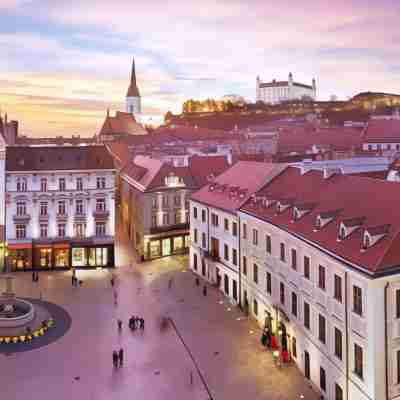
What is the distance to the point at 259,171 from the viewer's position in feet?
148

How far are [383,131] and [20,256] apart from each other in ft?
234

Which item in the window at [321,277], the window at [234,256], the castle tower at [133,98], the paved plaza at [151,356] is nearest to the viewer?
the window at [321,277]

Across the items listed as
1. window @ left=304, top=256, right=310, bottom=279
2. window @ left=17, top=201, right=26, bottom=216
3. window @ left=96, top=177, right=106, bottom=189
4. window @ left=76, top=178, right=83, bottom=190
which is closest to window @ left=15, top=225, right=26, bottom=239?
window @ left=17, top=201, right=26, bottom=216

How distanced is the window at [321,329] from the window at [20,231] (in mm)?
35858

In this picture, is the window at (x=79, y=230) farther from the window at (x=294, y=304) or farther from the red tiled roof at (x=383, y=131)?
the red tiled roof at (x=383, y=131)

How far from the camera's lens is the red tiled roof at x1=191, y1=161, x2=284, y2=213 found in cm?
4247

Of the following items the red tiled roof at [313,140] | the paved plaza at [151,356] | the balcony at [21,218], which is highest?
the red tiled roof at [313,140]

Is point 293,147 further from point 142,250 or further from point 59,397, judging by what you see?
point 59,397

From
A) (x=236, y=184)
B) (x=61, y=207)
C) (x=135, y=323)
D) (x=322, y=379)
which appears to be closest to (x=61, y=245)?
(x=61, y=207)

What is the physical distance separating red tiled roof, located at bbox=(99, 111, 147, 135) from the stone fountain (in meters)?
83.1

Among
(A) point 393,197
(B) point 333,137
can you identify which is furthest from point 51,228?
(B) point 333,137

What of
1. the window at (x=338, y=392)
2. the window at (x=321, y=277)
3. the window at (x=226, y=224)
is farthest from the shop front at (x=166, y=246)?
the window at (x=338, y=392)

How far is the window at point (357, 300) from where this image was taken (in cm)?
2255

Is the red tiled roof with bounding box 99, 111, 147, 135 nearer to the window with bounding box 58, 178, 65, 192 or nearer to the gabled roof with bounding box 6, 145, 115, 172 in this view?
the gabled roof with bounding box 6, 145, 115, 172
